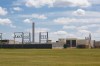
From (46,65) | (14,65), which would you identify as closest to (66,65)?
(46,65)

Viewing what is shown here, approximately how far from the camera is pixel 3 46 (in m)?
188

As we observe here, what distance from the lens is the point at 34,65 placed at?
39406 millimetres

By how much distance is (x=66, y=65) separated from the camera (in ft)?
131

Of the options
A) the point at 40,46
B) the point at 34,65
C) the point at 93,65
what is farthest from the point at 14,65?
the point at 40,46

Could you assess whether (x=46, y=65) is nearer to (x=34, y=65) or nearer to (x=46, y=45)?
(x=34, y=65)

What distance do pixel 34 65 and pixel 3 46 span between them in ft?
496

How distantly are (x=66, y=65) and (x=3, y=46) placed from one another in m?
152

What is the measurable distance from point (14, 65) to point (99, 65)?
412 inches

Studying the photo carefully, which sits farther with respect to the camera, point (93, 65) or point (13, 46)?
point (13, 46)

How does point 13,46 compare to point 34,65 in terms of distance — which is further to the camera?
point 13,46

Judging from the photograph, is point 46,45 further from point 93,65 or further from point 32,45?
point 93,65

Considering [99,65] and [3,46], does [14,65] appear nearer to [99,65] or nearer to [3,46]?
[99,65]

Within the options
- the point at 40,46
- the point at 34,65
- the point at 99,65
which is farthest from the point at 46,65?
the point at 40,46

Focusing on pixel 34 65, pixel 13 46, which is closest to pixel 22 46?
pixel 13 46
